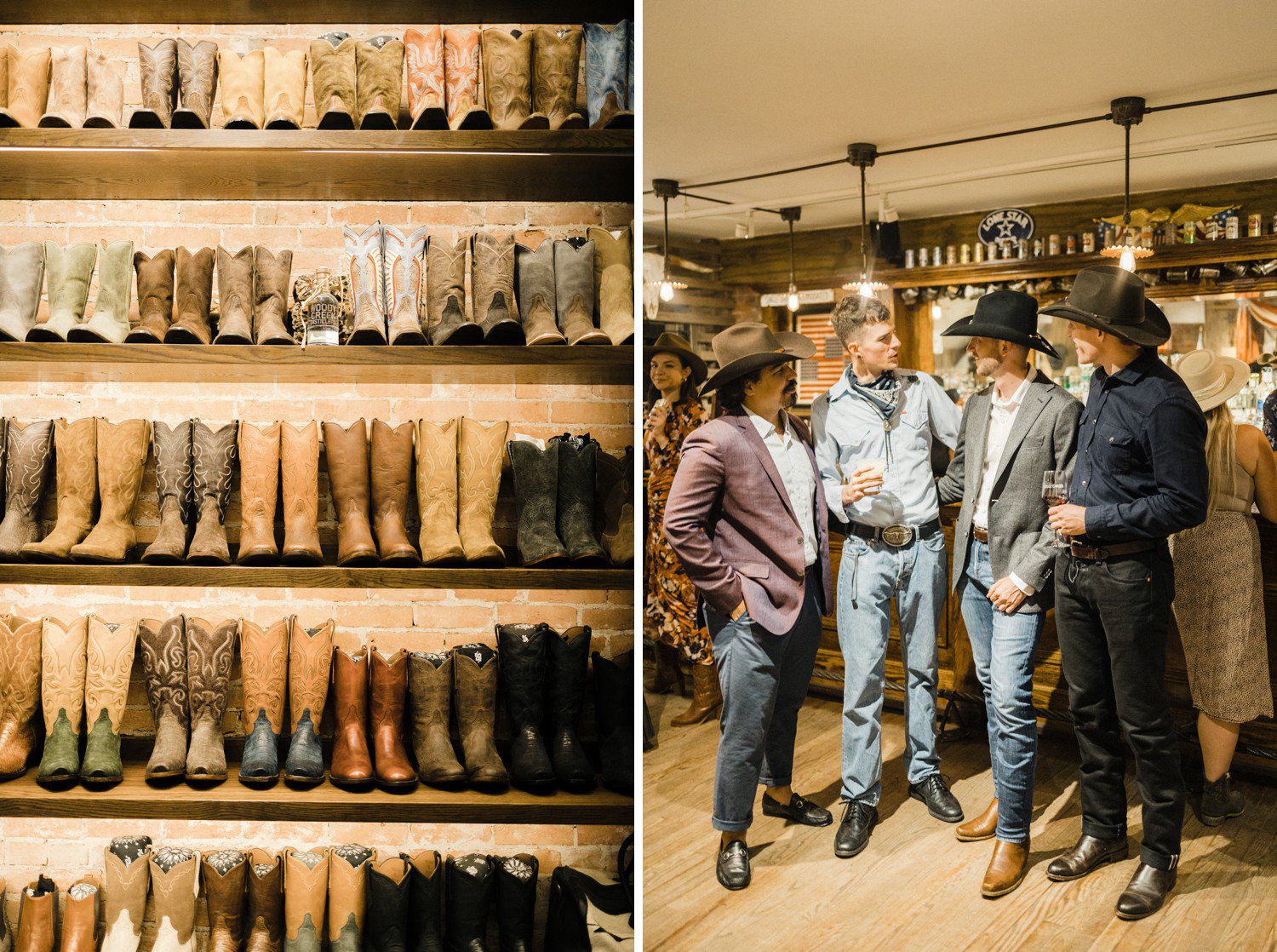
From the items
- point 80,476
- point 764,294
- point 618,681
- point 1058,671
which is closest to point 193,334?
point 80,476

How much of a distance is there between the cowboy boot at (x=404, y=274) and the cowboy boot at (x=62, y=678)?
1092 millimetres

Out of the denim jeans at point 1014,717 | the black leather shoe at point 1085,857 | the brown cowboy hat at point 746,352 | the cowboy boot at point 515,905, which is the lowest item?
the black leather shoe at point 1085,857

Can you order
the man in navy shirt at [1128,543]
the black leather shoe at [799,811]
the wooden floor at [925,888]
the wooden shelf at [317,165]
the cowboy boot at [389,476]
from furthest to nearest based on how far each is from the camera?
the black leather shoe at [799,811] → the wooden floor at [925,888] → the man in navy shirt at [1128,543] → the cowboy boot at [389,476] → the wooden shelf at [317,165]

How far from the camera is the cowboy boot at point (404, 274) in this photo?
1.99 m

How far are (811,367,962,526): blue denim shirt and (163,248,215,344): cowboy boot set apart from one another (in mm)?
1834

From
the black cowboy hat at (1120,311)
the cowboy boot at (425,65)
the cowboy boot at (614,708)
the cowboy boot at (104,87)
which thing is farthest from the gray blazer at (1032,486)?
the cowboy boot at (104,87)

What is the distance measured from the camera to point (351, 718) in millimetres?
2117

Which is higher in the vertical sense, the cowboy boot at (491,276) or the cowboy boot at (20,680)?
the cowboy boot at (491,276)

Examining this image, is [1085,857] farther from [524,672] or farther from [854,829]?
[524,672]

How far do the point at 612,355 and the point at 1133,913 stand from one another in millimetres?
→ 2225

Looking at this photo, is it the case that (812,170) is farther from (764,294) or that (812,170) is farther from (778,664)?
(778,664)

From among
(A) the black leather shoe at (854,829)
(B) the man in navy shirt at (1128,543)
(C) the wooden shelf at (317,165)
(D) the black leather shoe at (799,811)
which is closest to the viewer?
(C) the wooden shelf at (317,165)

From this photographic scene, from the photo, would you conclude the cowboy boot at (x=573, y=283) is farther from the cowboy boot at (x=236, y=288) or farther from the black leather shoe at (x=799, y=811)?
the black leather shoe at (x=799, y=811)

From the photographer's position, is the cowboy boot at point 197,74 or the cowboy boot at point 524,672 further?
the cowboy boot at point 524,672
